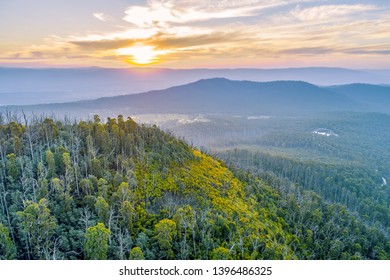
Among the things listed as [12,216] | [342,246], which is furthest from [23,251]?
[342,246]

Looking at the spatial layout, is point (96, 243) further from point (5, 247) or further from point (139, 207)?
point (139, 207)

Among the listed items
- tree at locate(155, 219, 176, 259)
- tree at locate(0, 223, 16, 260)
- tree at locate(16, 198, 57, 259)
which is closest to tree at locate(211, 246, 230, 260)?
tree at locate(155, 219, 176, 259)

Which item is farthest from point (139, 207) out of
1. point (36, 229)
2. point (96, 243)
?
point (36, 229)

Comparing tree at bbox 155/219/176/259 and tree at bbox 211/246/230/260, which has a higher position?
tree at bbox 155/219/176/259

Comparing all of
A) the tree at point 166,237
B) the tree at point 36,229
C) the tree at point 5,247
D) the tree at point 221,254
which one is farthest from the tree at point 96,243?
the tree at point 221,254

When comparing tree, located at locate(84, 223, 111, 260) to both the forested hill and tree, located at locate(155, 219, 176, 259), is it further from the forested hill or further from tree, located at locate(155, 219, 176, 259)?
tree, located at locate(155, 219, 176, 259)

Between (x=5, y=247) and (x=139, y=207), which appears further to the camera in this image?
(x=139, y=207)

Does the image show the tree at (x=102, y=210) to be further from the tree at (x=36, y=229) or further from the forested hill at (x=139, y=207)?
the tree at (x=36, y=229)

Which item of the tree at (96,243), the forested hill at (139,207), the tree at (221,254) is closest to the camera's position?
the tree at (96,243)
